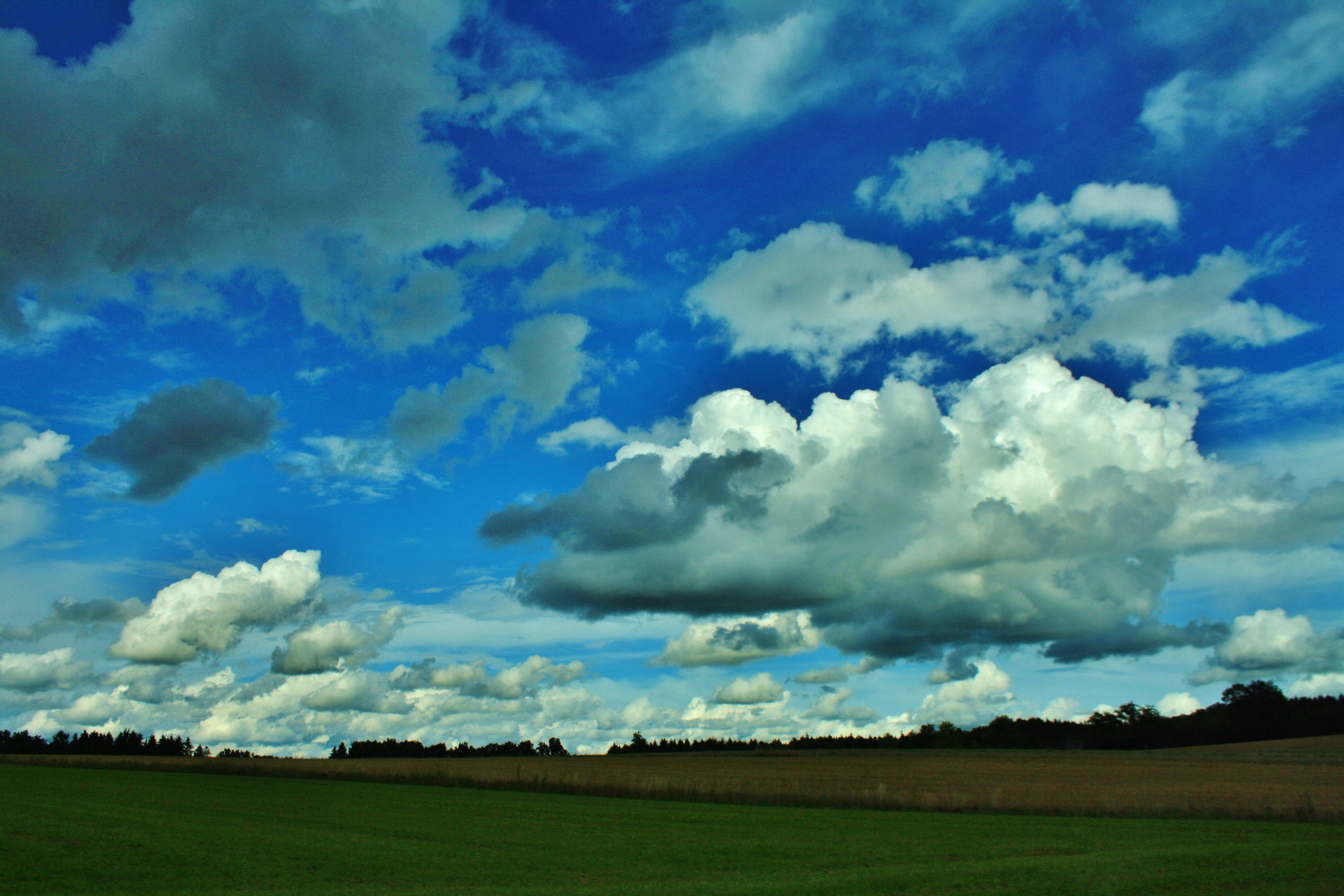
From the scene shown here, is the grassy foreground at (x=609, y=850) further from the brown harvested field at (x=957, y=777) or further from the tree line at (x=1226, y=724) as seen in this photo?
the tree line at (x=1226, y=724)

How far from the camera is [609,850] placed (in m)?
28.4

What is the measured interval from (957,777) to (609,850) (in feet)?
176

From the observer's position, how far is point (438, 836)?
3062 centimetres

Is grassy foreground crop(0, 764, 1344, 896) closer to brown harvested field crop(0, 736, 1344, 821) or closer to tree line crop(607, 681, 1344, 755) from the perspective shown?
brown harvested field crop(0, 736, 1344, 821)

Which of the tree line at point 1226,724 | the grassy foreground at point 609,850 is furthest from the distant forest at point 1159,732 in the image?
the grassy foreground at point 609,850

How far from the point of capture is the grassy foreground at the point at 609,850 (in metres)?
19.9

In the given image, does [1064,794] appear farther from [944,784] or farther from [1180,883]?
[1180,883]

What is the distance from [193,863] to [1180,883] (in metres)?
22.9

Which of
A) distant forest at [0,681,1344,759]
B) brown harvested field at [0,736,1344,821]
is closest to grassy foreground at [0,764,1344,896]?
brown harvested field at [0,736,1344,821]

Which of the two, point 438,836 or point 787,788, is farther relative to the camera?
point 787,788

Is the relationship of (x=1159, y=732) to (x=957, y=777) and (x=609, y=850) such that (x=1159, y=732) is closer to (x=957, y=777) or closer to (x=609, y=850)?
(x=957, y=777)

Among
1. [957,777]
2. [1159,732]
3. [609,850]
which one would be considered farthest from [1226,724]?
[609,850]

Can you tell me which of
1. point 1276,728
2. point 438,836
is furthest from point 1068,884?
point 1276,728

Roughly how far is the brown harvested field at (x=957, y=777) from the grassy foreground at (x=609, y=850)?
425 cm
